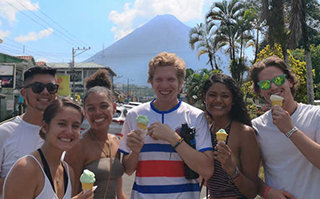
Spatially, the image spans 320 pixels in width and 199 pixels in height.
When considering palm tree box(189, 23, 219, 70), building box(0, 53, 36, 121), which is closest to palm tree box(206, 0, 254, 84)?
palm tree box(189, 23, 219, 70)

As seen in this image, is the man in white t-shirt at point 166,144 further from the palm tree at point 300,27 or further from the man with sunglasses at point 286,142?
the palm tree at point 300,27

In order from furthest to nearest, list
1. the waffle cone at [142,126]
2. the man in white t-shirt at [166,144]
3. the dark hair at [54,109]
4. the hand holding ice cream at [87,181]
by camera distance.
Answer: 1. the waffle cone at [142,126]
2. the man in white t-shirt at [166,144]
3. the dark hair at [54,109]
4. the hand holding ice cream at [87,181]

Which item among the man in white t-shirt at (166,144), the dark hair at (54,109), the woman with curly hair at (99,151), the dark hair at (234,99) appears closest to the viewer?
the dark hair at (54,109)

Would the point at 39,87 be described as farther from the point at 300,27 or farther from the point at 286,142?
the point at 300,27

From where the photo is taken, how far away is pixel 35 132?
2955 millimetres

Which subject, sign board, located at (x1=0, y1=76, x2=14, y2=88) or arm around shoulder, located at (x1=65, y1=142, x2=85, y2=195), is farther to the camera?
sign board, located at (x1=0, y1=76, x2=14, y2=88)

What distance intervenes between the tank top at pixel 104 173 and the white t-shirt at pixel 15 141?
2.17 ft

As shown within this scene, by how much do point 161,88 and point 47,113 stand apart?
1146 millimetres

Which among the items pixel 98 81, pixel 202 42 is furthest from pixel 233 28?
pixel 98 81

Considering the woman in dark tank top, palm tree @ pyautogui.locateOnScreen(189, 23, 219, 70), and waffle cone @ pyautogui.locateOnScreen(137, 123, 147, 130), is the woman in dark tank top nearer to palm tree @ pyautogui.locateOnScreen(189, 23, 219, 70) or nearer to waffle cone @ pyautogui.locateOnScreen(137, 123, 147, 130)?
waffle cone @ pyautogui.locateOnScreen(137, 123, 147, 130)

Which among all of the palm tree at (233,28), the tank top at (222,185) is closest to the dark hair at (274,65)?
the tank top at (222,185)

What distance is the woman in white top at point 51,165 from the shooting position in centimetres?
202

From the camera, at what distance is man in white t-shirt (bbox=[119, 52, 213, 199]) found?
2.52m

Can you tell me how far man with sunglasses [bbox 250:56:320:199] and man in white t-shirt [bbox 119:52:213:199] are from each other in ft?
2.22
